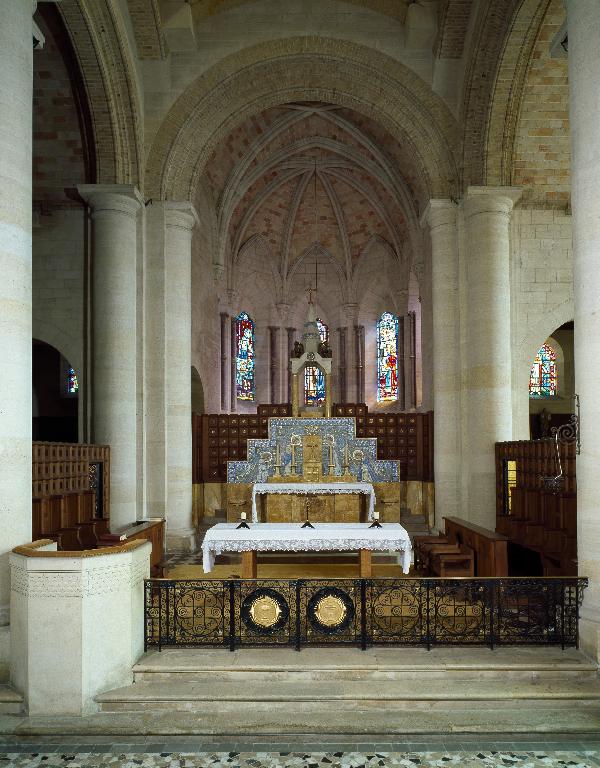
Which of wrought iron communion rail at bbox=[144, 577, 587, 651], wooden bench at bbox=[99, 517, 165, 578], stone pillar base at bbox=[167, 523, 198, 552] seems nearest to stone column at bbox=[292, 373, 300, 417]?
stone pillar base at bbox=[167, 523, 198, 552]

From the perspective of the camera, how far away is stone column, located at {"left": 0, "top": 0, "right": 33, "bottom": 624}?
676 cm

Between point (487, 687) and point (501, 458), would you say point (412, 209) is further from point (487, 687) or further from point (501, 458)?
point (487, 687)

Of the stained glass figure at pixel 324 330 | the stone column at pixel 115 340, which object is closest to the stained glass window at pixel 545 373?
the stained glass figure at pixel 324 330

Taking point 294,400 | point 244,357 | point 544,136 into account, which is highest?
point 544,136

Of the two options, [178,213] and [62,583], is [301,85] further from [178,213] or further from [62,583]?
[62,583]

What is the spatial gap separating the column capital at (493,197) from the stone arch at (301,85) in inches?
40.3

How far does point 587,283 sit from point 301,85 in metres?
9.98

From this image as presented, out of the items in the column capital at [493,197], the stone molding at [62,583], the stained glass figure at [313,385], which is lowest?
the stone molding at [62,583]

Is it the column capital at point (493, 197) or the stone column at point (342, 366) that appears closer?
the column capital at point (493, 197)

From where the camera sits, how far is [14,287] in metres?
6.89

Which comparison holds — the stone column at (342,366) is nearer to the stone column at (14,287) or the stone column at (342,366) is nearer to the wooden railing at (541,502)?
the wooden railing at (541,502)

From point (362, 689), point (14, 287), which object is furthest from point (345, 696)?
point (14, 287)

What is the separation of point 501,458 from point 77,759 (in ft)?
30.2

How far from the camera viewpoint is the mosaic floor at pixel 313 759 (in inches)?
204
